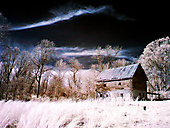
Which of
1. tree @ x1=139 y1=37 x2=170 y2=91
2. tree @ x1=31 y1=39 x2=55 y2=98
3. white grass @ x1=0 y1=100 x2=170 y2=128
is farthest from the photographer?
tree @ x1=139 y1=37 x2=170 y2=91

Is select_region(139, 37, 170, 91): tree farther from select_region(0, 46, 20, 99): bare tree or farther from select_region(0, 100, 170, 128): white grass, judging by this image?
select_region(0, 46, 20, 99): bare tree

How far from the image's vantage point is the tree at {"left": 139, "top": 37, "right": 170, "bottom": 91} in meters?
25.8

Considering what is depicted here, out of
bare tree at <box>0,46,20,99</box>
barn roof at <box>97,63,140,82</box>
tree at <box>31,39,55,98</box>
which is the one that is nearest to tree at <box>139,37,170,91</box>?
barn roof at <box>97,63,140,82</box>

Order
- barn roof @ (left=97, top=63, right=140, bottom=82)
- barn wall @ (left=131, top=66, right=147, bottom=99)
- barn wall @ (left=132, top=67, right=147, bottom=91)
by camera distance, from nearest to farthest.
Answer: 1. barn wall @ (left=131, top=66, right=147, bottom=99)
2. barn wall @ (left=132, top=67, right=147, bottom=91)
3. barn roof @ (left=97, top=63, right=140, bottom=82)

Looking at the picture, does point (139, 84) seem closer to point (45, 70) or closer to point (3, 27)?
point (45, 70)

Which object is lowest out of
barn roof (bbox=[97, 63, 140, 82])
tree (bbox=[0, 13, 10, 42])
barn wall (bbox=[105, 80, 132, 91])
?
barn wall (bbox=[105, 80, 132, 91])

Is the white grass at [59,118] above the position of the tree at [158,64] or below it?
below

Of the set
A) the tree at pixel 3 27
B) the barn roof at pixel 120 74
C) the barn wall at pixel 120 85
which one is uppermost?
the tree at pixel 3 27

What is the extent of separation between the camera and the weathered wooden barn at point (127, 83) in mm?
24127

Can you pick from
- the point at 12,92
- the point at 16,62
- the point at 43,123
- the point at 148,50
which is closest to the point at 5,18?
the point at 16,62

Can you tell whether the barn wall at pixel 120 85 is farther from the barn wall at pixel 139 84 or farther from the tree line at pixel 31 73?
the tree line at pixel 31 73

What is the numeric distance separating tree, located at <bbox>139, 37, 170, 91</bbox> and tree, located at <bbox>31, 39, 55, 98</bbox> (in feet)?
67.3

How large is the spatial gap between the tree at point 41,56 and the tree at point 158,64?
20507 millimetres

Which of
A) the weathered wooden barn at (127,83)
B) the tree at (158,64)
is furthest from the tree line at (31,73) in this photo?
the tree at (158,64)
